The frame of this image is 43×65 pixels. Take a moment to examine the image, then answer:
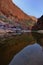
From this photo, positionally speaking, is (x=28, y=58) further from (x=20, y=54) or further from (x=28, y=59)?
(x=20, y=54)

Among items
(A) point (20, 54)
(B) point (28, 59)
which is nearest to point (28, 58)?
(B) point (28, 59)

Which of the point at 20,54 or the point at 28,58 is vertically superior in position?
the point at 28,58

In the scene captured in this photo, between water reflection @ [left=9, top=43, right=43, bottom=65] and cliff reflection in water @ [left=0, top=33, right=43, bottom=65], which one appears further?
cliff reflection in water @ [left=0, top=33, right=43, bottom=65]

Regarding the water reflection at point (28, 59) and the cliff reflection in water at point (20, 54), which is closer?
the water reflection at point (28, 59)

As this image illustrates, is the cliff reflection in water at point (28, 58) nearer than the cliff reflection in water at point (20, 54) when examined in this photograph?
Yes

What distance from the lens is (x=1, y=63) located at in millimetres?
10602

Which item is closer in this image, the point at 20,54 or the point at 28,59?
the point at 28,59

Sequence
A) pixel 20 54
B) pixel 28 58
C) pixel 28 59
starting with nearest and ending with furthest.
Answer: pixel 28 59
pixel 28 58
pixel 20 54

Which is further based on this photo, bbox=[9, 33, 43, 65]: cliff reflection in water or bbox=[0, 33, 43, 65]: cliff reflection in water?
bbox=[0, 33, 43, 65]: cliff reflection in water

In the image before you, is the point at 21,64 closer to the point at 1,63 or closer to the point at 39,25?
the point at 1,63

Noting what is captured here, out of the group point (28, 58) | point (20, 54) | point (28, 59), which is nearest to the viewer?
point (28, 59)

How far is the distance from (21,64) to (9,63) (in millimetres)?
890

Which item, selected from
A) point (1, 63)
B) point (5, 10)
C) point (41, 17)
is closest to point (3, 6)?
point (5, 10)

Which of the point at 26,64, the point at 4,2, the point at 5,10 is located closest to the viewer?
the point at 26,64
